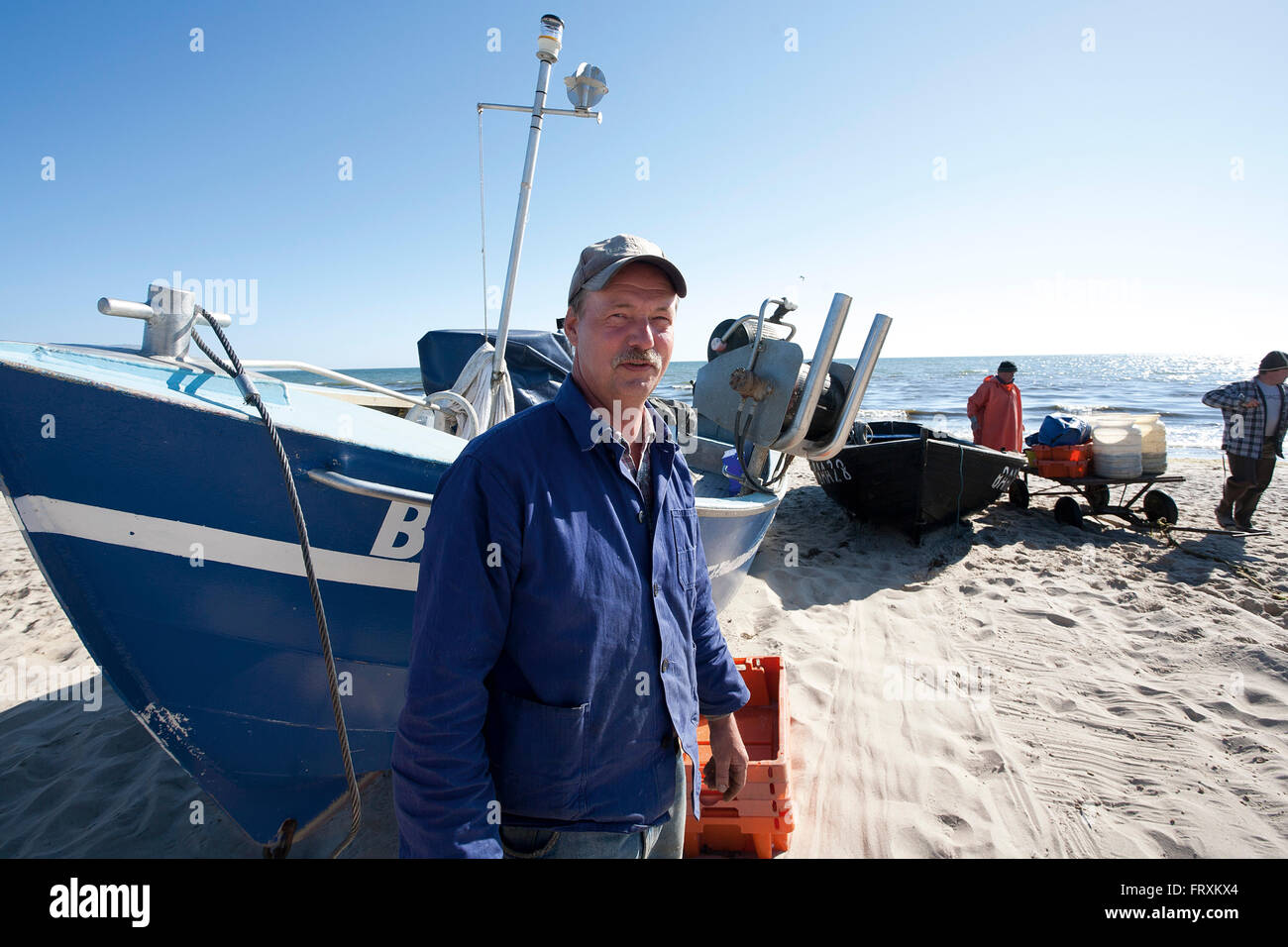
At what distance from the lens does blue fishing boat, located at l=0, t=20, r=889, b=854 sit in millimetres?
1820

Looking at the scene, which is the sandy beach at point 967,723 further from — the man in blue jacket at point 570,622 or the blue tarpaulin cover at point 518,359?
the blue tarpaulin cover at point 518,359

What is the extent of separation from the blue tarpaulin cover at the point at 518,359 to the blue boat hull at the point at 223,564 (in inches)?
121

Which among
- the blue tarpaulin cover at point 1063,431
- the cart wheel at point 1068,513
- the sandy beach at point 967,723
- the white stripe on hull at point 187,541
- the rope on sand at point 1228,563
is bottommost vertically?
the sandy beach at point 967,723

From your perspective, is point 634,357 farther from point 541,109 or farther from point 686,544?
point 541,109

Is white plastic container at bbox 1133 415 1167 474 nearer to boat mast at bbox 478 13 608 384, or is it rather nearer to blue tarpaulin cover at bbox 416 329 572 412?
blue tarpaulin cover at bbox 416 329 572 412

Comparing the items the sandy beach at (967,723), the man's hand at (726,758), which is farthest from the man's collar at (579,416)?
the sandy beach at (967,723)

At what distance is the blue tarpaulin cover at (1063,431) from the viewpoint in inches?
288

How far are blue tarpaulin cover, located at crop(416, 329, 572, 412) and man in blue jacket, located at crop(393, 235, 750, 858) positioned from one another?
157 inches

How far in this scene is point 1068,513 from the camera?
723 cm

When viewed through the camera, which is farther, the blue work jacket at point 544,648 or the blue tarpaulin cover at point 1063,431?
the blue tarpaulin cover at point 1063,431
